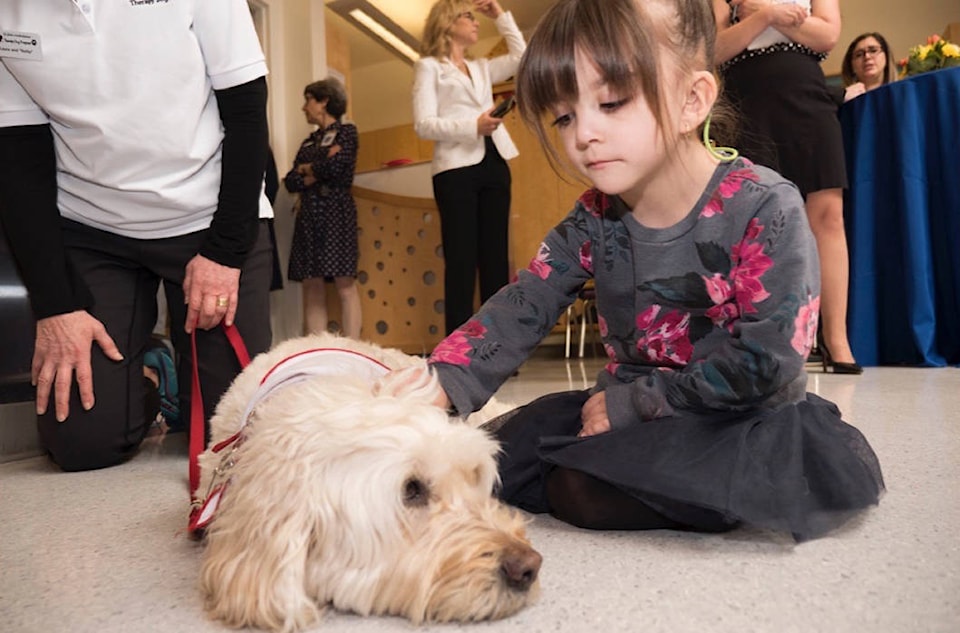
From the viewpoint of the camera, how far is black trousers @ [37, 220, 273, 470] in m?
1.92

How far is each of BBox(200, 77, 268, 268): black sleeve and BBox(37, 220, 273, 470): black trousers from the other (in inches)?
5.3

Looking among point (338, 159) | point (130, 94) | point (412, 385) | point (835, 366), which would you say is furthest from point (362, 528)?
point (338, 159)

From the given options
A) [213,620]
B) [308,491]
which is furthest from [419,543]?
[213,620]

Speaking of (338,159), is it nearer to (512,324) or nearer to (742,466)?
(512,324)

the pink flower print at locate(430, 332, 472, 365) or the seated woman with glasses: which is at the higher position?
the seated woman with glasses

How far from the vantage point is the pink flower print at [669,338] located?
130 centimetres

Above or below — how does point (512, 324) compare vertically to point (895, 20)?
below

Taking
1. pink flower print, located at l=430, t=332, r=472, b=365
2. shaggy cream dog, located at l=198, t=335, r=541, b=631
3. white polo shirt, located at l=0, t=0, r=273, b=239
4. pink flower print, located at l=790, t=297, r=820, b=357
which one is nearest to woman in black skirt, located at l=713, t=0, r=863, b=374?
pink flower print, located at l=790, t=297, r=820, b=357

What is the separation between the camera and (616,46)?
1130 millimetres

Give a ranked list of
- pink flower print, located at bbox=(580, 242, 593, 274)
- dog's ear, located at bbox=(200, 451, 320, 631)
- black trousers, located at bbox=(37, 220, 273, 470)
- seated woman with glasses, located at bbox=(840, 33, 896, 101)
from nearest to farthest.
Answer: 1. dog's ear, located at bbox=(200, 451, 320, 631)
2. pink flower print, located at bbox=(580, 242, 593, 274)
3. black trousers, located at bbox=(37, 220, 273, 470)
4. seated woman with glasses, located at bbox=(840, 33, 896, 101)

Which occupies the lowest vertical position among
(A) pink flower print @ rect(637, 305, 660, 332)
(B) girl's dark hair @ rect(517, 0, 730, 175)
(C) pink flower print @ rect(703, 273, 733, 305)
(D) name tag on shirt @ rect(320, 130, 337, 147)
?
(A) pink flower print @ rect(637, 305, 660, 332)

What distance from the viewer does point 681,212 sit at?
4.22ft

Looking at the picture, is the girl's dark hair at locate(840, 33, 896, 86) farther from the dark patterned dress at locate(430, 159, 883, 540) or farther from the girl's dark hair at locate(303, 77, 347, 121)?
the dark patterned dress at locate(430, 159, 883, 540)

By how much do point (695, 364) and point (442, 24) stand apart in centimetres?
276
